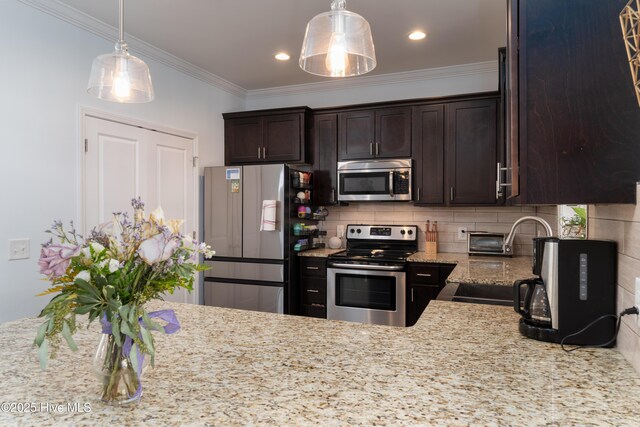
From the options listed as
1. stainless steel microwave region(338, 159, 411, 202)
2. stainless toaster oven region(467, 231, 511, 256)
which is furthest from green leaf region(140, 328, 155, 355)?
stainless toaster oven region(467, 231, 511, 256)

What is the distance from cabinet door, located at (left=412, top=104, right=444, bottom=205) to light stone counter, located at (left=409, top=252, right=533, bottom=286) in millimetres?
542

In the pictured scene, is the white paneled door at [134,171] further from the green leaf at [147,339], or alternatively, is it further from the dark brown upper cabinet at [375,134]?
the green leaf at [147,339]

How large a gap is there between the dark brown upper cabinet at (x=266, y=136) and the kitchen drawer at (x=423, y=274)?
4.99 ft

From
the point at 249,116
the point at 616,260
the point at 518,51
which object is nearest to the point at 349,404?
the point at 616,260

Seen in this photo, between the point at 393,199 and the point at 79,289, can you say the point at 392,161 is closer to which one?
the point at 393,199

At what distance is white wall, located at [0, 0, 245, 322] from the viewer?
7.89 ft

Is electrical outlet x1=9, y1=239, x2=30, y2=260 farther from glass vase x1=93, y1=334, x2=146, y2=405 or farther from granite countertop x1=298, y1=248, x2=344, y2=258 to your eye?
granite countertop x1=298, y1=248, x2=344, y2=258

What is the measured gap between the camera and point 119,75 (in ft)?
5.53

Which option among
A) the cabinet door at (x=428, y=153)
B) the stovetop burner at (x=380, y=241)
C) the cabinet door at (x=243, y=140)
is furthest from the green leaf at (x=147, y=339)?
the cabinet door at (x=243, y=140)

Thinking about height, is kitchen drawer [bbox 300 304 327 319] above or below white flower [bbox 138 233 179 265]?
below

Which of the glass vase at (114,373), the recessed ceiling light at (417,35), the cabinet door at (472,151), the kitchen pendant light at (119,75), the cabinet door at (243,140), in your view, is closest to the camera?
the glass vase at (114,373)

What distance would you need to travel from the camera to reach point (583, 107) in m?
1.11

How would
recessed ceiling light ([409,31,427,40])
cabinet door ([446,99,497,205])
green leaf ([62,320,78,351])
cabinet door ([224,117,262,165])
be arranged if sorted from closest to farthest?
green leaf ([62,320,78,351])
recessed ceiling light ([409,31,427,40])
cabinet door ([446,99,497,205])
cabinet door ([224,117,262,165])

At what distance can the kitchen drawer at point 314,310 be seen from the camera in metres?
3.85
